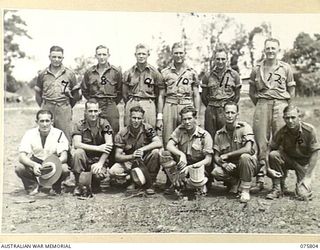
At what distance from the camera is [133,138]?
5.32 feet

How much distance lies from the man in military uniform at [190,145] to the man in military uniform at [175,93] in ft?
0.06

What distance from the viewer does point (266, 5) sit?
1.66 m

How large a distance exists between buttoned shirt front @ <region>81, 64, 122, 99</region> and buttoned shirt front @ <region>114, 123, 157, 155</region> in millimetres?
117

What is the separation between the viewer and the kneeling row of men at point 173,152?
5.29 feet

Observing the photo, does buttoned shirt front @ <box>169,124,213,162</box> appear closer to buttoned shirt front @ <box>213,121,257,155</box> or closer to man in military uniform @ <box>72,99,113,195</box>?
buttoned shirt front @ <box>213,121,257,155</box>

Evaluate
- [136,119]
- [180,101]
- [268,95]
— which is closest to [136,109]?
[136,119]

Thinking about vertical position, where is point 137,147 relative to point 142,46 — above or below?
below

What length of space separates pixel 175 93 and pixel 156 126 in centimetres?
11

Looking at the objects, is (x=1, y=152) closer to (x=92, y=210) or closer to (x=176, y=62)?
(x=92, y=210)

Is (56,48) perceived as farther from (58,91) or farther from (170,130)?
(170,130)

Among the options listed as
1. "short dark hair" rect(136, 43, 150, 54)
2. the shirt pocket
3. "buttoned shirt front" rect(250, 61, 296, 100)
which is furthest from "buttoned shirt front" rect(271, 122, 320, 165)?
"short dark hair" rect(136, 43, 150, 54)

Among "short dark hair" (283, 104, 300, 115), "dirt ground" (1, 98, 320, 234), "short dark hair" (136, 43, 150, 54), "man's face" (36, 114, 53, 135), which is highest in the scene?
"short dark hair" (136, 43, 150, 54)

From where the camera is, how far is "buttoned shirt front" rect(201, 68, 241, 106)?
1.63 metres

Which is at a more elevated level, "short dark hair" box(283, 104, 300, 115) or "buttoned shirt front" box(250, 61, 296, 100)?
"buttoned shirt front" box(250, 61, 296, 100)
